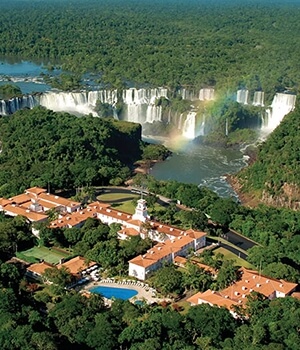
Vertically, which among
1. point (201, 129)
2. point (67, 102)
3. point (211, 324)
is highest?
point (67, 102)

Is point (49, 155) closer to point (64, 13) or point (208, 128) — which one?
point (208, 128)

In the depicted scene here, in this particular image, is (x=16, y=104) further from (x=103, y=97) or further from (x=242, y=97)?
(x=242, y=97)

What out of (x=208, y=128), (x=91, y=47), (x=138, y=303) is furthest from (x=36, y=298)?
(x=91, y=47)

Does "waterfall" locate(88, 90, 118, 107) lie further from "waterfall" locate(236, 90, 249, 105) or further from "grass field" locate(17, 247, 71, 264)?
"grass field" locate(17, 247, 71, 264)

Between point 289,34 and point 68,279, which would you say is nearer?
point 68,279

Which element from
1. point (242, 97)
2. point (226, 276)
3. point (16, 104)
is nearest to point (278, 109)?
point (242, 97)

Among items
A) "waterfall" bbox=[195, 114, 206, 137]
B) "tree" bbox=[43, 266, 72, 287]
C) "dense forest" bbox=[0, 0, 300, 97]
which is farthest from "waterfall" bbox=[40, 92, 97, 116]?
"tree" bbox=[43, 266, 72, 287]

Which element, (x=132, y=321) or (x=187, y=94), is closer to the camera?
(x=132, y=321)
